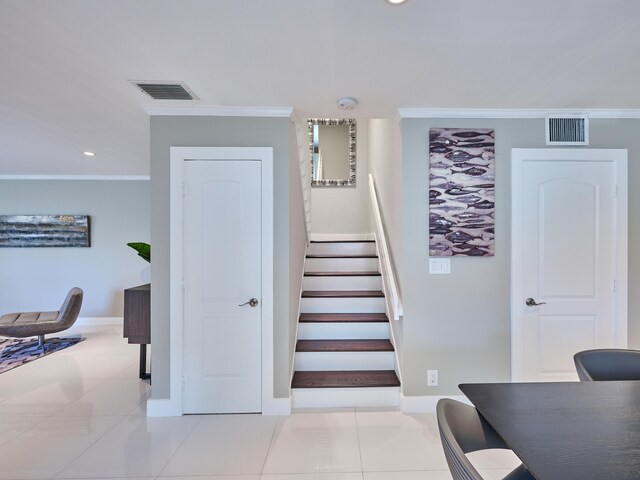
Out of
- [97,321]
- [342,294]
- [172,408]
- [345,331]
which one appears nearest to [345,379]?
[345,331]

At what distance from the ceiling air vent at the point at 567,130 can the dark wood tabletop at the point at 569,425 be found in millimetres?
1959

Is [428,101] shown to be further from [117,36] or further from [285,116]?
[117,36]

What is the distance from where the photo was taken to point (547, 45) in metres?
1.71

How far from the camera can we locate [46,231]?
514 cm

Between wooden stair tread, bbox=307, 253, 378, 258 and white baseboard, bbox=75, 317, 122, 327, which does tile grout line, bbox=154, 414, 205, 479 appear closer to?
wooden stair tread, bbox=307, 253, 378, 258

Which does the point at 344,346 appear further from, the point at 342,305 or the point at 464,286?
the point at 464,286

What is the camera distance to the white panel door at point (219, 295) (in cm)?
251

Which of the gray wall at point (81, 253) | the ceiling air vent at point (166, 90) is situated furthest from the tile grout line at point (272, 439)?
the gray wall at point (81, 253)

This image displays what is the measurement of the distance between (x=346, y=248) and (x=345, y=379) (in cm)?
188

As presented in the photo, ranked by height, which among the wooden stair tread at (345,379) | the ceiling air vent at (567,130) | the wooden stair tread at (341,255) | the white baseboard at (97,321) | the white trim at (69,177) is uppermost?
the white trim at (69,177)

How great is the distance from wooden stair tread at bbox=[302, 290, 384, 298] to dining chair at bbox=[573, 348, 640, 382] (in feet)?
6.00

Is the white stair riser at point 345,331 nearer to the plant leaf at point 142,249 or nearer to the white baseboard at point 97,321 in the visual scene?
the plant leaf at point 142,249

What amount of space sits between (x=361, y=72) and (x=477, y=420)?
197 cm

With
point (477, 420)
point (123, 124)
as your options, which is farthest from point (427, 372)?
point (123, 124)
